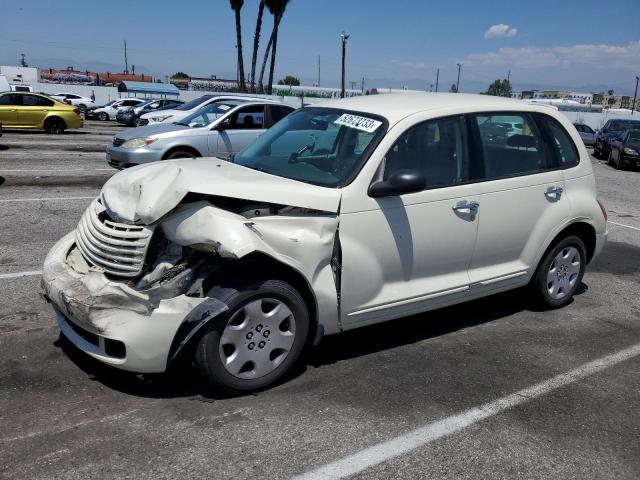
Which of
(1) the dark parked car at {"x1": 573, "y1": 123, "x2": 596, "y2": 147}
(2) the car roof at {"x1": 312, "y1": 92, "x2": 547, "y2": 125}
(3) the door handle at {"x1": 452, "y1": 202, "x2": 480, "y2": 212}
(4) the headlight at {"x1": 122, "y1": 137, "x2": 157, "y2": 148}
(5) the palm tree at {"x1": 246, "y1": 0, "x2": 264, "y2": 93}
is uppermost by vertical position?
(5) the palm tree at {"x1": 246, "y1": 0, "x2": 264, "y2": 93}

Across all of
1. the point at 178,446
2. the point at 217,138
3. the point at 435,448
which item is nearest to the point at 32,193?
the point at 217,138

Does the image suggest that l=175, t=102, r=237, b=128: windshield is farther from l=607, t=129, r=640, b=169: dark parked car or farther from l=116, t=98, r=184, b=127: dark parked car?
l=116, t=98, r=184, b=127: dark parked car

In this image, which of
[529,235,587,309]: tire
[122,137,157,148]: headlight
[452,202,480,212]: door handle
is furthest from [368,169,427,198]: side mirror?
[122,137,157,148]: headlight

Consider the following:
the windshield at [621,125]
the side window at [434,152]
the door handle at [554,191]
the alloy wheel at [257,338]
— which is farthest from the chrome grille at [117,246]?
the windshield at [621,125]

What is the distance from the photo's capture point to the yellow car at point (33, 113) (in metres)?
21.0

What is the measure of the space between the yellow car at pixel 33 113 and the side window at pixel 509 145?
67.7 feet

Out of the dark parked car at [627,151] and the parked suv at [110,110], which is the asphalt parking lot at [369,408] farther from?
the parked suv at [110,110]

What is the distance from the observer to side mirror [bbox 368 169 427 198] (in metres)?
3.87

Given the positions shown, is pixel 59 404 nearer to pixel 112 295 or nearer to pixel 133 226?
pixel 112 295

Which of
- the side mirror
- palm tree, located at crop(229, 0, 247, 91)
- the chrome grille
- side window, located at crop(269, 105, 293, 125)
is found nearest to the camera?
the chrome grille

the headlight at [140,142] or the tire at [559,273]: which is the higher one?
the headlight at [140,142]

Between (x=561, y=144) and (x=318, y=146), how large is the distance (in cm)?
225

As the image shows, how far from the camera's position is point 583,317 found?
541cm

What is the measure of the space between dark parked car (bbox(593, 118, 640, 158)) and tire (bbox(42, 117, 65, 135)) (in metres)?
20.7
